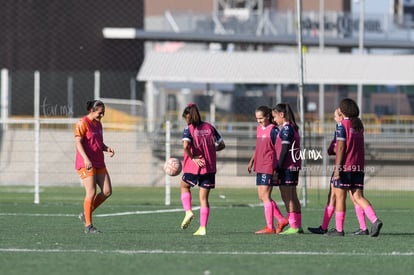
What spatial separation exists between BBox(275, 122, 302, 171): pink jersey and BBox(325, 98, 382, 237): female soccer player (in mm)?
771

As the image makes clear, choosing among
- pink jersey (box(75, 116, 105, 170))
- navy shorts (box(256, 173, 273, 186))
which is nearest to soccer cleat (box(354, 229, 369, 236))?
navy shorts (box(256, 173, 273, 186))

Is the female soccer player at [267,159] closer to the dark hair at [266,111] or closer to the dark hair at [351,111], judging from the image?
the dark hair at [266,111]

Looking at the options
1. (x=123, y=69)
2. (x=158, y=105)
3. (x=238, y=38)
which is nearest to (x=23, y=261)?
(x=158, y=105)

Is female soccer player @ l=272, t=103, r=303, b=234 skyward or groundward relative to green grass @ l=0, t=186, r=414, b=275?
skyward

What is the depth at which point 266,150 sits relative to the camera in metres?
15.2

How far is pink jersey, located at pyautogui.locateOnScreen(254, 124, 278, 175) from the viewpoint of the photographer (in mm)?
15188

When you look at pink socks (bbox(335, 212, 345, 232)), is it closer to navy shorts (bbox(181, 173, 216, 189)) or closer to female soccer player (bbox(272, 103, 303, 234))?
female soccer player (bbox(272, 103, 303, 234))

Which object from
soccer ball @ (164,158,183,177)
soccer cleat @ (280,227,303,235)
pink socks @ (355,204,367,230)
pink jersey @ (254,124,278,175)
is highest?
pink jersey @ (254,124,278,175)

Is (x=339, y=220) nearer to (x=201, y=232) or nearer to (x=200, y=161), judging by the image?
(x=201, y=232)

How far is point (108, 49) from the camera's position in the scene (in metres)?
43.6

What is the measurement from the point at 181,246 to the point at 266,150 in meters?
2.99

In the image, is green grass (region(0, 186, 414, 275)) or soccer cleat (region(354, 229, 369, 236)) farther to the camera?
soccer cleat (region(354, 229, 369, 236))

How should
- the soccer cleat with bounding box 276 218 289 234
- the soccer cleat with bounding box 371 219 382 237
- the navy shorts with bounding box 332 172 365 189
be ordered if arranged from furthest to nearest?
the soccer cleat with bounding box 276 218 289 234
the navy shorts with bounding box 332 172 365 189
the soccer cleat with bounding box 371 219 382 237

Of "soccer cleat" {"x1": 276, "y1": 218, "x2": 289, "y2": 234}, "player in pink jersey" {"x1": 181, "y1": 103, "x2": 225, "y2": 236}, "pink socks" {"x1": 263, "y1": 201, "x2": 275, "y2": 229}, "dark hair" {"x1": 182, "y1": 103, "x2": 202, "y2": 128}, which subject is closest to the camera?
"dark hair" {"x1": 182, "y1": 103, "x2": 202, "y2": 128}
